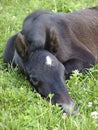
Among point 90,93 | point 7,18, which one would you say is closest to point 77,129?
point 90,93

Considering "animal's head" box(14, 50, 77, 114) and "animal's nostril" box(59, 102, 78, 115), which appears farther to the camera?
"animal's head" box(14, 50, 77, 114)

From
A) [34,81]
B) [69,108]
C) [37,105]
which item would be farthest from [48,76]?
[69,108]

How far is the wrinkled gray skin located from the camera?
18.4 feet

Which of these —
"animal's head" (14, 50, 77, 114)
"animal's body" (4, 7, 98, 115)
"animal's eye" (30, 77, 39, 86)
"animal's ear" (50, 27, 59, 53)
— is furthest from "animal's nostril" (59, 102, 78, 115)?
"animal's ear" (50, 27, 59, 53)

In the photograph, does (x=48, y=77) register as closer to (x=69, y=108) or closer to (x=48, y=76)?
(x=48, y=76)

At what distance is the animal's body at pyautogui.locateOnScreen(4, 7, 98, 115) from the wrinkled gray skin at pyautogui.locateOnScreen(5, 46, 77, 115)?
0.22 metres

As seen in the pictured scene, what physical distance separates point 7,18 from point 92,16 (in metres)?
1.88

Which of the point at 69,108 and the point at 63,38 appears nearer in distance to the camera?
the point at 69,108

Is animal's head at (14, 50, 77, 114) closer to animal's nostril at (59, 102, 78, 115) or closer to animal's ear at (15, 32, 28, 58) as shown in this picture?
animal's nostril at (59, 102, 78, 115)

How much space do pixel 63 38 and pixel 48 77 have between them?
145cm

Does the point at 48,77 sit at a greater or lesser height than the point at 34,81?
greater

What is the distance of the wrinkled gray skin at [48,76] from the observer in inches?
221

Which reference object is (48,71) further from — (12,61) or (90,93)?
(12,61)

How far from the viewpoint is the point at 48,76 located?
233 inches
